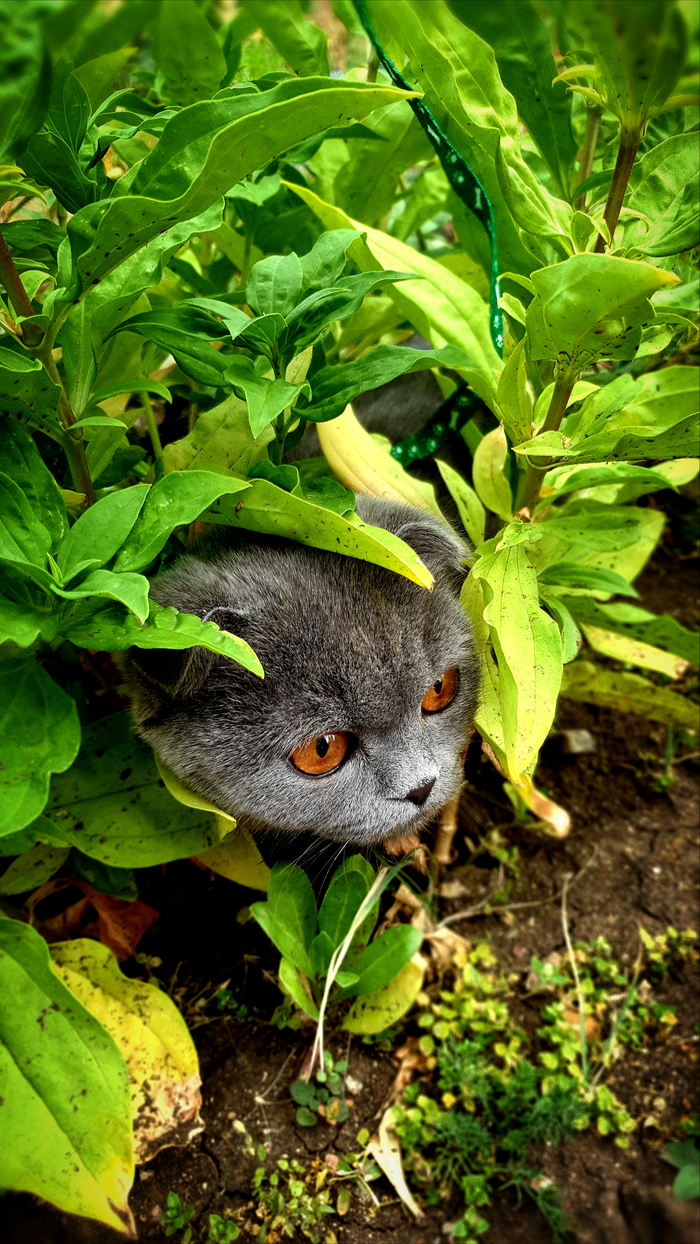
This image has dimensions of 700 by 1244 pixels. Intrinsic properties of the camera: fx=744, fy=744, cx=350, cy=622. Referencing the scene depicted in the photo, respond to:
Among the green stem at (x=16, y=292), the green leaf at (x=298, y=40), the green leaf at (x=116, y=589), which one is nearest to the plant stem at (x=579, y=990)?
the green leaf at (x=116, y=589)

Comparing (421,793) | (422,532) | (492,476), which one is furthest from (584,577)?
(421,793)

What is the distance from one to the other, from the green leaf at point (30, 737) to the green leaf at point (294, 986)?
58cm

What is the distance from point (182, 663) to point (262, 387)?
338mm

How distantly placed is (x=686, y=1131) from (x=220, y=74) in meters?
2.03

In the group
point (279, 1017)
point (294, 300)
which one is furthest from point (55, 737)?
point (279, 1017)

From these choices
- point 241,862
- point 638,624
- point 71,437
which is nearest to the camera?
point 71,437

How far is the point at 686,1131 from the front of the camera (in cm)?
148

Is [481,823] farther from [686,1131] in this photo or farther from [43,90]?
[43,90]

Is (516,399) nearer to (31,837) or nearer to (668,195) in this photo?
(668,195)

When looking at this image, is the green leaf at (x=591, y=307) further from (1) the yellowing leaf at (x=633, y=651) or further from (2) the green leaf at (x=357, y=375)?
(1) the yellowing leaf at (x=633, y=651)

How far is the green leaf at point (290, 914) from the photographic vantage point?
46.4 inches

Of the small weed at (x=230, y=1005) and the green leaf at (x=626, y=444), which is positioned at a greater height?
the green leaf at (x=626, y=444)

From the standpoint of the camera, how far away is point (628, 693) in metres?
1.79

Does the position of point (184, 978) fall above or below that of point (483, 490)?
below
